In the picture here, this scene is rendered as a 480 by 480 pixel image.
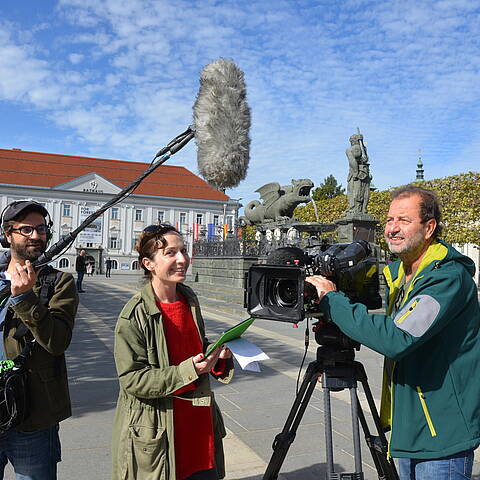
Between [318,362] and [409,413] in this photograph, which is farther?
[318,362]

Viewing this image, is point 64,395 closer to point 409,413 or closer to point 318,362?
point 318,362

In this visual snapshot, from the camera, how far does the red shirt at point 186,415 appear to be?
2.21 meters

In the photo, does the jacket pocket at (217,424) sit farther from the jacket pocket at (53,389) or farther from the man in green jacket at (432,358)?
the man in green jacket at (432,358)

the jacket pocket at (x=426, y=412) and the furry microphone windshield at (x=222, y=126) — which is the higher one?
the furry microphone windshield at (x=222, y=126)

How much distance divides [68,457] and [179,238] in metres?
2.25

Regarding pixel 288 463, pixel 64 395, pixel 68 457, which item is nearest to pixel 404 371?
pixel 64 395

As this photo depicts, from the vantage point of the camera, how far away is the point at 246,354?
1989 millimetres

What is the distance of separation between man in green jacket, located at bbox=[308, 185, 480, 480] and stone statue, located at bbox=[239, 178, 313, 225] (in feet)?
54.8

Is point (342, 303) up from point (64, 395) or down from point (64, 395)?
up

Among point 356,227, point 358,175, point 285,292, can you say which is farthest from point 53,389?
point 358,175

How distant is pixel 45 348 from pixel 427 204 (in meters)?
1.77

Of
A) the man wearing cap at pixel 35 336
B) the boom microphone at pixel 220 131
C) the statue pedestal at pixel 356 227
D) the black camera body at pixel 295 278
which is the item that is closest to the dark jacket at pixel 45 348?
the man wearing cap at pixel 35 336

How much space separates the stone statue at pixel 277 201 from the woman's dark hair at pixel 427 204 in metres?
16.4

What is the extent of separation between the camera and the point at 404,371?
6.55ft
